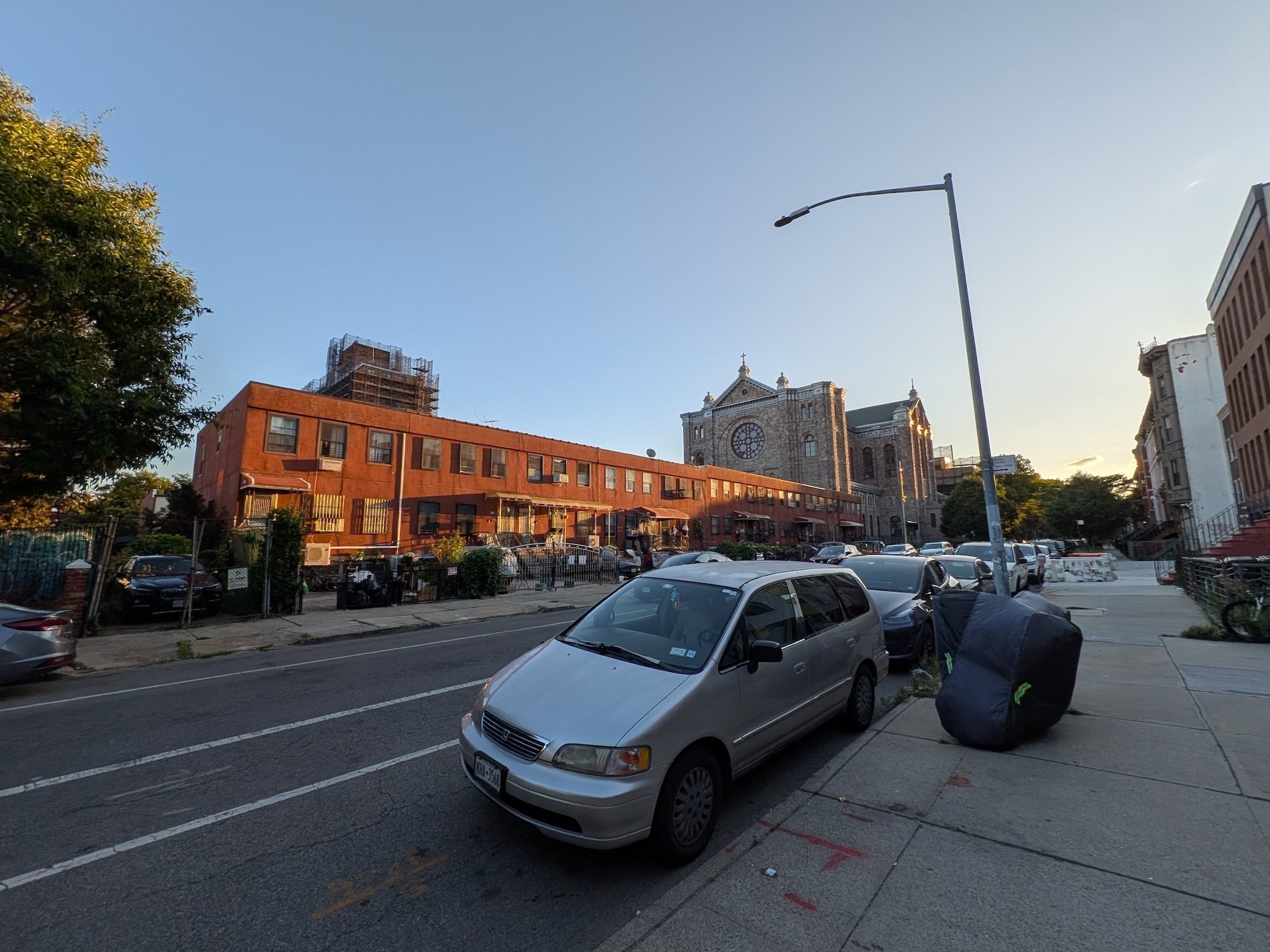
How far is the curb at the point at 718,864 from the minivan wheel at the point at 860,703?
22.8 inches

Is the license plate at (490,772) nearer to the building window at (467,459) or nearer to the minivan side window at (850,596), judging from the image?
the minivan side window at (850,596)

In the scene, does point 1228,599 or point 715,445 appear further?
point 715,445

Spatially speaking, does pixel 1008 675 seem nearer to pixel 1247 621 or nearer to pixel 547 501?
pixel 1247 621

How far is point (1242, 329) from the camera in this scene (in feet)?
80.7

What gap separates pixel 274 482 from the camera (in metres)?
21.9

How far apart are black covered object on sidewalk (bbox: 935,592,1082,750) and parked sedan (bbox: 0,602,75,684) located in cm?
1087

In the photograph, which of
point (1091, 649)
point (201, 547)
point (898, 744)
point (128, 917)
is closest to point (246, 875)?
point (128, 917)

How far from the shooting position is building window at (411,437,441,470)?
89.5 ft

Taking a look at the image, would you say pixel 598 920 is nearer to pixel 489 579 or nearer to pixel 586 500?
pixel 489 579

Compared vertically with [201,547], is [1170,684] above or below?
below

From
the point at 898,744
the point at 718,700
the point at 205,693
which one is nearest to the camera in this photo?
the point at 718,700

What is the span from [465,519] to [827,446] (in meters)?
52.5

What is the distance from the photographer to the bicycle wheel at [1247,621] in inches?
344

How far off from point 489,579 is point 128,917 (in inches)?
639
